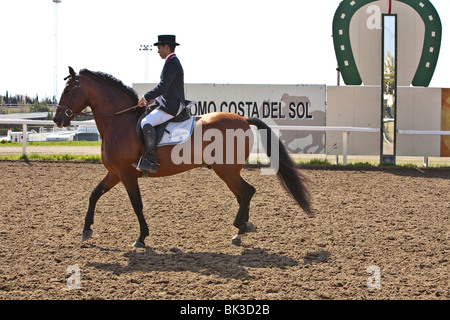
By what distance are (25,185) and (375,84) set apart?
9859 millimetres

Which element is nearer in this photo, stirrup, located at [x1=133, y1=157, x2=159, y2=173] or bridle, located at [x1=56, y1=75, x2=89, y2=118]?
stirrup, located at [x1=133, y1=157, x2=159, y2=173]

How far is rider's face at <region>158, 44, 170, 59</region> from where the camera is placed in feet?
21.1

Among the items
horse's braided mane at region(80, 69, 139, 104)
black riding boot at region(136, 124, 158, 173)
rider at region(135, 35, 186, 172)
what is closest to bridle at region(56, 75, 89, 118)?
horse's braided mane at region(80, 69, 139, 104)

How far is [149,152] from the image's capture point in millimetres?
6402

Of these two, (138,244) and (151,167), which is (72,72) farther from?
(138,244)

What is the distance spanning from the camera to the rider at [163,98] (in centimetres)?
636

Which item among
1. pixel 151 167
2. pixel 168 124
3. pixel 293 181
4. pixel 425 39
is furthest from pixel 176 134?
pixel 425 39

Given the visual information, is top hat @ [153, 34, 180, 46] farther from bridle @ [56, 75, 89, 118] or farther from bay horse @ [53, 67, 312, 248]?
bridle @ [56, 75, 89, 118]

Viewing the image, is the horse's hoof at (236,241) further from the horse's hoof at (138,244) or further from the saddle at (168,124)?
the saddle at (168,124)

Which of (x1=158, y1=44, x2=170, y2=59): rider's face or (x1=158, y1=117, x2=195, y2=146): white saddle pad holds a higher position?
(x1=158, y1=44, x2=170, y2=59): rider's face

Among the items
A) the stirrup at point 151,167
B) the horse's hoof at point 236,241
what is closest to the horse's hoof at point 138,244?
the stirrup at point 151,167

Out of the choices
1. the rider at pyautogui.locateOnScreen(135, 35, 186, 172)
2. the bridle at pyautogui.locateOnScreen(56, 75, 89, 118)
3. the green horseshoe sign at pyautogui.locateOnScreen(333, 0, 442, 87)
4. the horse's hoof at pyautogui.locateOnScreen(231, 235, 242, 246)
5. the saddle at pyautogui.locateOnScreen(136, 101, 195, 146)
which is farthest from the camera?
the green horseshoe sign at pyautogui.locateOnScreen(333, 0, 442, 87)

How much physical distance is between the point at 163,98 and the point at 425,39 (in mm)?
10621

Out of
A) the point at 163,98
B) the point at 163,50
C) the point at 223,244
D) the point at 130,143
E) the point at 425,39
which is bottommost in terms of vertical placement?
the point at 223,244
